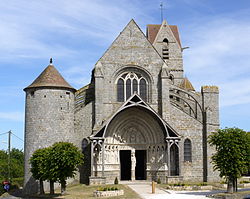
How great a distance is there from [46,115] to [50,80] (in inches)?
115

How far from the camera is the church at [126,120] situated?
3145 cm

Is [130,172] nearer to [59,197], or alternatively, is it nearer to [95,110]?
[95,110]

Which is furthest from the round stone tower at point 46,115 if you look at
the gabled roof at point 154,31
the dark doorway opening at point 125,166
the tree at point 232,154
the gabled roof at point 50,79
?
the gabled roof at point 154,31

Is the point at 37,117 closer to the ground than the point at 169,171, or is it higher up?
higher up

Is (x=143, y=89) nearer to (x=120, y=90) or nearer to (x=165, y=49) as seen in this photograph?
(x=120, y=90)

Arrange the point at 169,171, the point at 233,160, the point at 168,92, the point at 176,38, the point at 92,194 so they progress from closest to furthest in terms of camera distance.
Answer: the point at 233,160 → the point at 92,194 → the point at 169,171 → the point at 168,92 → the point at 176,38

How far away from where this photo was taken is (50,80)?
32312mm

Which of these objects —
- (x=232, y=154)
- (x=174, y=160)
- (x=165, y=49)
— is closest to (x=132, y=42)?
(x=174, y=160)

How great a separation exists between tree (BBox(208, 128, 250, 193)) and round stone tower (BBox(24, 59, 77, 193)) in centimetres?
1299

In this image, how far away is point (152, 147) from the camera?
110 ft

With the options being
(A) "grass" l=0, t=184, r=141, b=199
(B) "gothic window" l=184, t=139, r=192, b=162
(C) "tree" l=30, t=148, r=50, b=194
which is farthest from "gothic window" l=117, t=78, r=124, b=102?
(C) "tree" l=30, t=148, r=50, b=194

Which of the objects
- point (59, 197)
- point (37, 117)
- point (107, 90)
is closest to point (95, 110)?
point (107, 90)

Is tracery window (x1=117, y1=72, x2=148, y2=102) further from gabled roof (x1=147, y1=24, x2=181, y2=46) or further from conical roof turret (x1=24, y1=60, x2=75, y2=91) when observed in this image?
gabled roof (x1=147, y1=24, x2=181, y2=46)

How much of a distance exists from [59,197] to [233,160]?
10877 mm
